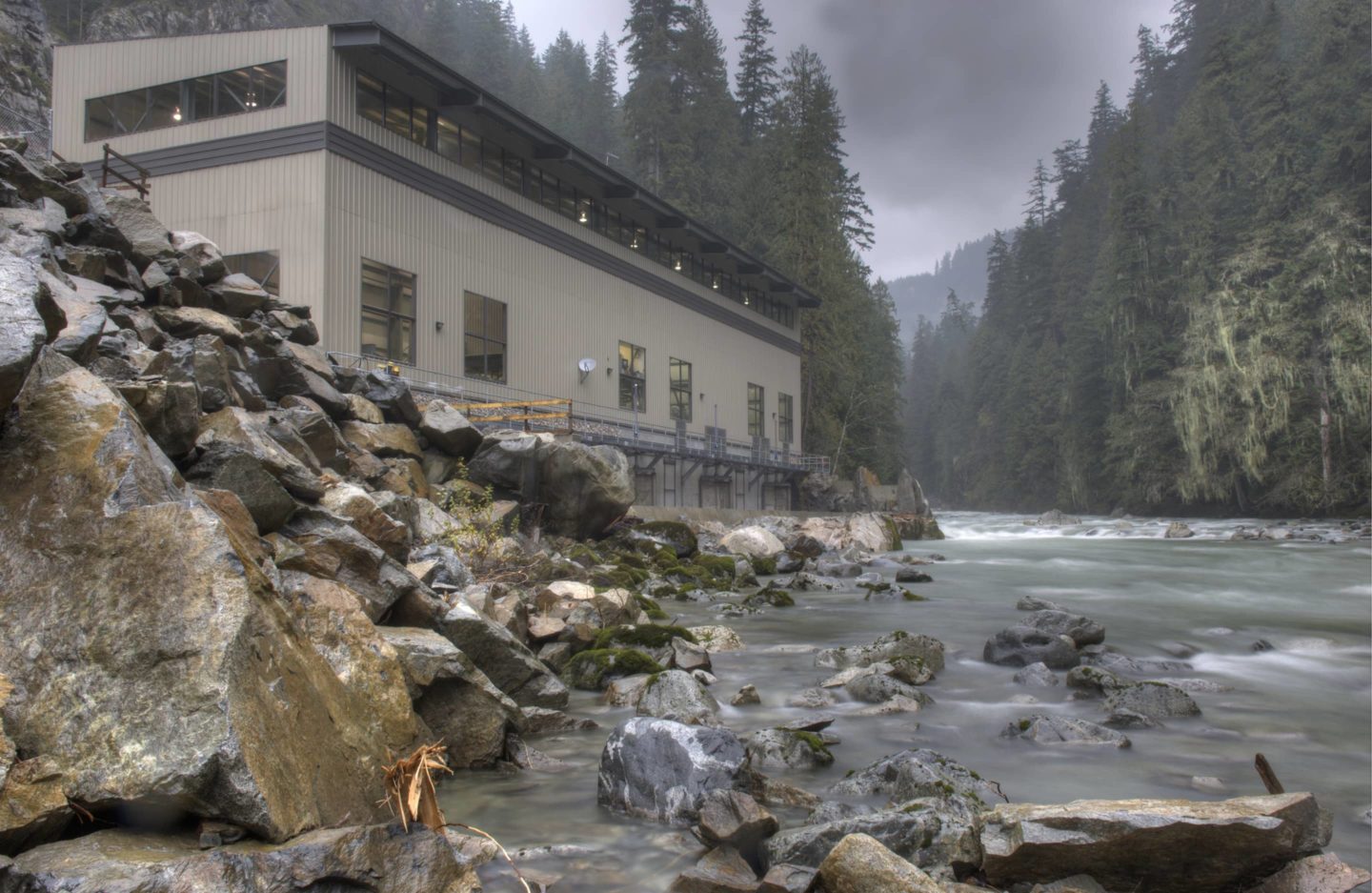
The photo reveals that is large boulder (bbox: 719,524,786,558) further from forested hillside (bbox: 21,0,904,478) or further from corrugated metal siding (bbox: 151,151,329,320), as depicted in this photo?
forested hillside (bbox: 21,0,904,478)

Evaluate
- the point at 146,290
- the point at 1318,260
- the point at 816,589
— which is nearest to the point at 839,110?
the point at 1318,260

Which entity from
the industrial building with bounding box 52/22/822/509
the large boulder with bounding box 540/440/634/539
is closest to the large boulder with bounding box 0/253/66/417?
the large boulder with bounding box 540/440/634/539

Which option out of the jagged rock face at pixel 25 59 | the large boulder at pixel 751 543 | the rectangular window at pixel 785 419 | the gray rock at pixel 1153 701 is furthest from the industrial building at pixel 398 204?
the jagged rock face at pixel 25 59

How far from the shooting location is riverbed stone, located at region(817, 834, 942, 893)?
3.79 meters

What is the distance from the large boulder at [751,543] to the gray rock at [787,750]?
46.1 feet

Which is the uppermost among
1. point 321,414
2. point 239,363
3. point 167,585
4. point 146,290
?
point 146,290

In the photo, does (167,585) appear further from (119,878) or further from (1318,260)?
(1318,260)

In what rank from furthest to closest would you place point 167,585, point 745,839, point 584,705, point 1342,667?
1. point 1342,667
2. point 584,705
3. point 745,839
4. point 167,585

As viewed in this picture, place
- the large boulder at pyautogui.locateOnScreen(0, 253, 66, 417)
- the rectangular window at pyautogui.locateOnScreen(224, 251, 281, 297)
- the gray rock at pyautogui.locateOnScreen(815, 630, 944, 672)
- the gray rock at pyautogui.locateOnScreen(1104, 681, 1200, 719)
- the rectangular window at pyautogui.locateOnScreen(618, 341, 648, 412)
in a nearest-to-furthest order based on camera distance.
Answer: the large boulder at pyautogui.locateOnScreen(0, 253, 66, 417) → the gray rock at pyautogui.locateOnScreen(1104, 681, 1200, 719) → the gray rock at pyautogui.locateOnScreen(815, 630, 944, 672) → the rectangular window at pyautogui.locateOnScreen(224, 251, 281, 297) → the rectangular window at pyautogui.locateOnScreen(618, 341, 648, 412)

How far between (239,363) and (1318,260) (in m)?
43.5

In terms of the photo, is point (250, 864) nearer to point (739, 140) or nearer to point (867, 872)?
point (867, 872)

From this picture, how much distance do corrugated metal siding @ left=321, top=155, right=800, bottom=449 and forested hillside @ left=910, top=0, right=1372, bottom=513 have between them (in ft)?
79.9

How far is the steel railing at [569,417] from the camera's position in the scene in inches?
828

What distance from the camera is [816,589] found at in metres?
16.8
